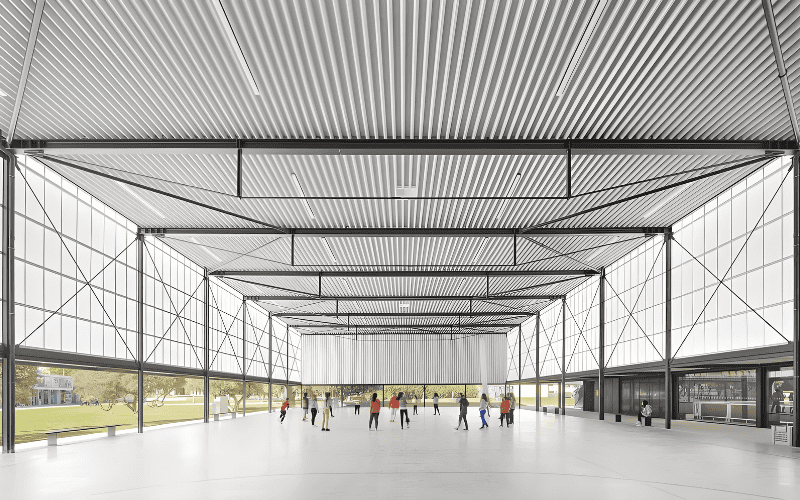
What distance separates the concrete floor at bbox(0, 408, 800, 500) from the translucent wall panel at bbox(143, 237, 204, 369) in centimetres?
1044

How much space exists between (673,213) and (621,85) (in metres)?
15.0

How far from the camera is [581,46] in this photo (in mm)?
14586

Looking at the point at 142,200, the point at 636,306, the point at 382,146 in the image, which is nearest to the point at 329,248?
the point at 142,200

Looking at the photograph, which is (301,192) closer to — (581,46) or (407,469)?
(407,469)

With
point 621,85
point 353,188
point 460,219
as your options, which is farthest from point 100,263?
point 621,85

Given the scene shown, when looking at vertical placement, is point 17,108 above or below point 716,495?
above

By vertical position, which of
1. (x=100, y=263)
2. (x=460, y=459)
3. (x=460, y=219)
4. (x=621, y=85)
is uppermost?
(x=621, y=85)

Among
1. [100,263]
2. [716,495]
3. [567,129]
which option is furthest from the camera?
[100,263]

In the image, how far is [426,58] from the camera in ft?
50.6

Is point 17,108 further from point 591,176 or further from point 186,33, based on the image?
point 591,176

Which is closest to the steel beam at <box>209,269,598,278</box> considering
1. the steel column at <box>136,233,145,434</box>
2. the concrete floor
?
the steel column at <box>136,233,145,434</box>

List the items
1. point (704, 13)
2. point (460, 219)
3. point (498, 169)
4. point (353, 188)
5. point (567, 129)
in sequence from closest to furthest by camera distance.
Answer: point (704, 13) < point (567, 129) < point (498, 169) < point (353, 188) < point (460, 219)

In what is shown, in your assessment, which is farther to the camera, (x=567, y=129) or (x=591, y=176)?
(x=591, y=176)

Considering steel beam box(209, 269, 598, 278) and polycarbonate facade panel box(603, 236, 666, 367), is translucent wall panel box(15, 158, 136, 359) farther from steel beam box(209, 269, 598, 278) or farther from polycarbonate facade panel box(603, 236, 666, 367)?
polycarbonate facade panel box(603, 236, 666, 367)
